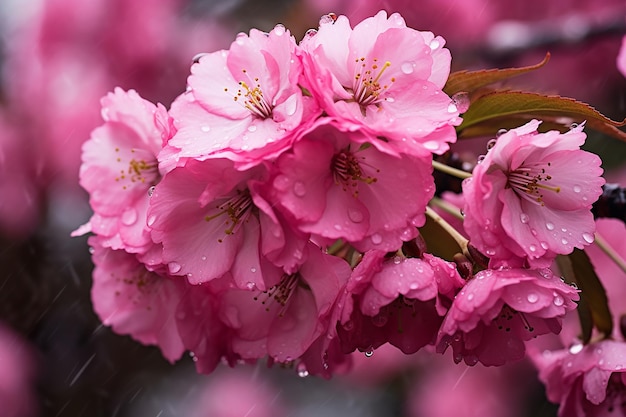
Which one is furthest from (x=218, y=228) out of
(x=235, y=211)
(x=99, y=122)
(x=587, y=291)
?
(x=99, y=122)

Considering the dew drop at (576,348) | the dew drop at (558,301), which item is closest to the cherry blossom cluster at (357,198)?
the dew drop at (558,301)

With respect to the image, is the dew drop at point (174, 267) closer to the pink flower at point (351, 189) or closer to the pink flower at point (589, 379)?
the pink flower at point (351, 189)

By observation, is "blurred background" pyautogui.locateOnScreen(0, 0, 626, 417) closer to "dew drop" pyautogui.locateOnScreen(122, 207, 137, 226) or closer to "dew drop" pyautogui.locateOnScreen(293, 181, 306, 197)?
"dew drop" pyautogui.locateOnScreen(122, 207, 137, 226)

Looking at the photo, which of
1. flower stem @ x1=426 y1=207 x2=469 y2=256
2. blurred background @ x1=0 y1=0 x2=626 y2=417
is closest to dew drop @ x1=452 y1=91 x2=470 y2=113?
flower stem @ x1=426 y1=207 x2=469 y2=256

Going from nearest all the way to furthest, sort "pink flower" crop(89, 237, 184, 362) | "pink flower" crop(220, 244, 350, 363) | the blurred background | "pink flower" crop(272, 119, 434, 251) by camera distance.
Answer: "pink flower" crop(272, 119, 434, 251), "pink flower" crop(220, 244, 350, 363), "pink flower" crop(89, 237, 184, 362), the blurred background

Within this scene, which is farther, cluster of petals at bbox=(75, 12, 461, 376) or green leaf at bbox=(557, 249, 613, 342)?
green leaf at bbox=(557, 249, 613, 342)

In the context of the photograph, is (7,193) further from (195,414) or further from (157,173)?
(157,173)
